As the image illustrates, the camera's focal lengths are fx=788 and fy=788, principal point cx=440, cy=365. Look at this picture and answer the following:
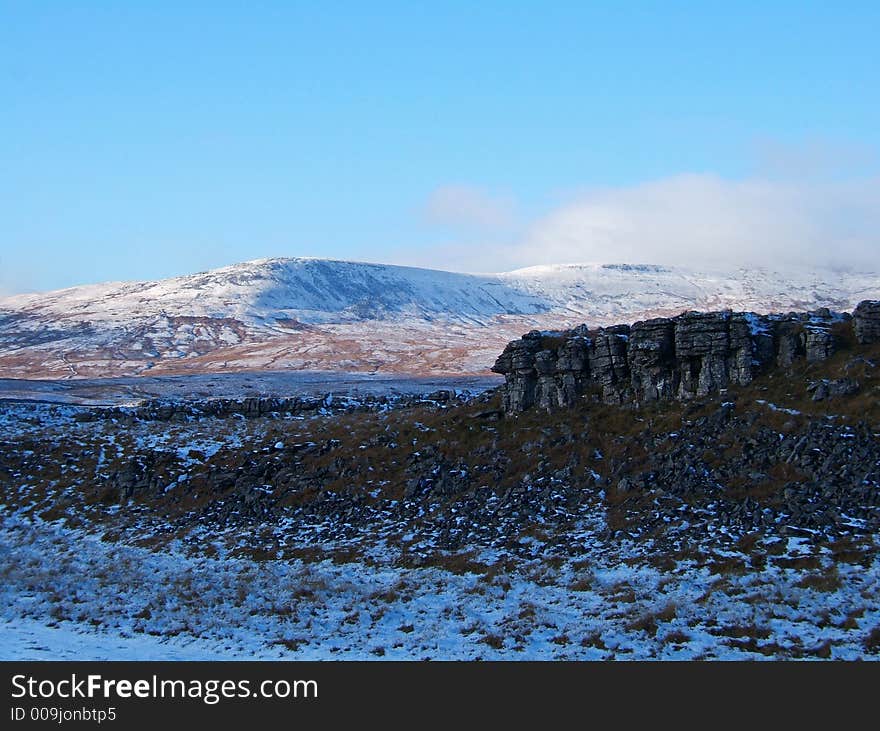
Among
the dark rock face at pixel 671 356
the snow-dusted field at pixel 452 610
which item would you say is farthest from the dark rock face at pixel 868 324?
the snow-dusted field at pixel 452 610

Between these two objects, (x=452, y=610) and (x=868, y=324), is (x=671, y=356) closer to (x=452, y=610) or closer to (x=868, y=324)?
(x=868, y=324)

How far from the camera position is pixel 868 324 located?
35375mm

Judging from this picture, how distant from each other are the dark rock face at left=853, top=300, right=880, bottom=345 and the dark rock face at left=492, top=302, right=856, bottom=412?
0.14 feet

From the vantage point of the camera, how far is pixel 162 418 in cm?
5806

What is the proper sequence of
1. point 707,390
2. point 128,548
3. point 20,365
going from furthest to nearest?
A: point 20,365, point 707,390, point 128,548

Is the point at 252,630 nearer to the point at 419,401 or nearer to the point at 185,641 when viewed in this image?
the point at 185,641

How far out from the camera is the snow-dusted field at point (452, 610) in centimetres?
1945

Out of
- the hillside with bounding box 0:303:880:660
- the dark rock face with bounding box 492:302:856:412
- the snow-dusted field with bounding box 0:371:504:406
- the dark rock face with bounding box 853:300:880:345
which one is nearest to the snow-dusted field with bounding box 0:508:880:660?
the hillside with bounding box 0:303:880:660

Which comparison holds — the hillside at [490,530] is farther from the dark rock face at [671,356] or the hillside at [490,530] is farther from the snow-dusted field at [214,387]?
the snow-dusted field at [214,387]

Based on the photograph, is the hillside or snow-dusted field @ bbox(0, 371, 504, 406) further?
snow-dusted field @ bbox(0, 371, 504, 406)

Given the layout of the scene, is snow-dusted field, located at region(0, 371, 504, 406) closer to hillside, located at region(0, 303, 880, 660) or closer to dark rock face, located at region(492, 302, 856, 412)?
hillside, located at region(0, 303, 880, 660)

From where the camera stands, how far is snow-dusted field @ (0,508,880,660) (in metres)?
19.5

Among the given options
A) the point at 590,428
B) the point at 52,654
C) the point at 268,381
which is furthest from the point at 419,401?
the point at 268,381

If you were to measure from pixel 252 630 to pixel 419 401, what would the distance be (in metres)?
39.3
